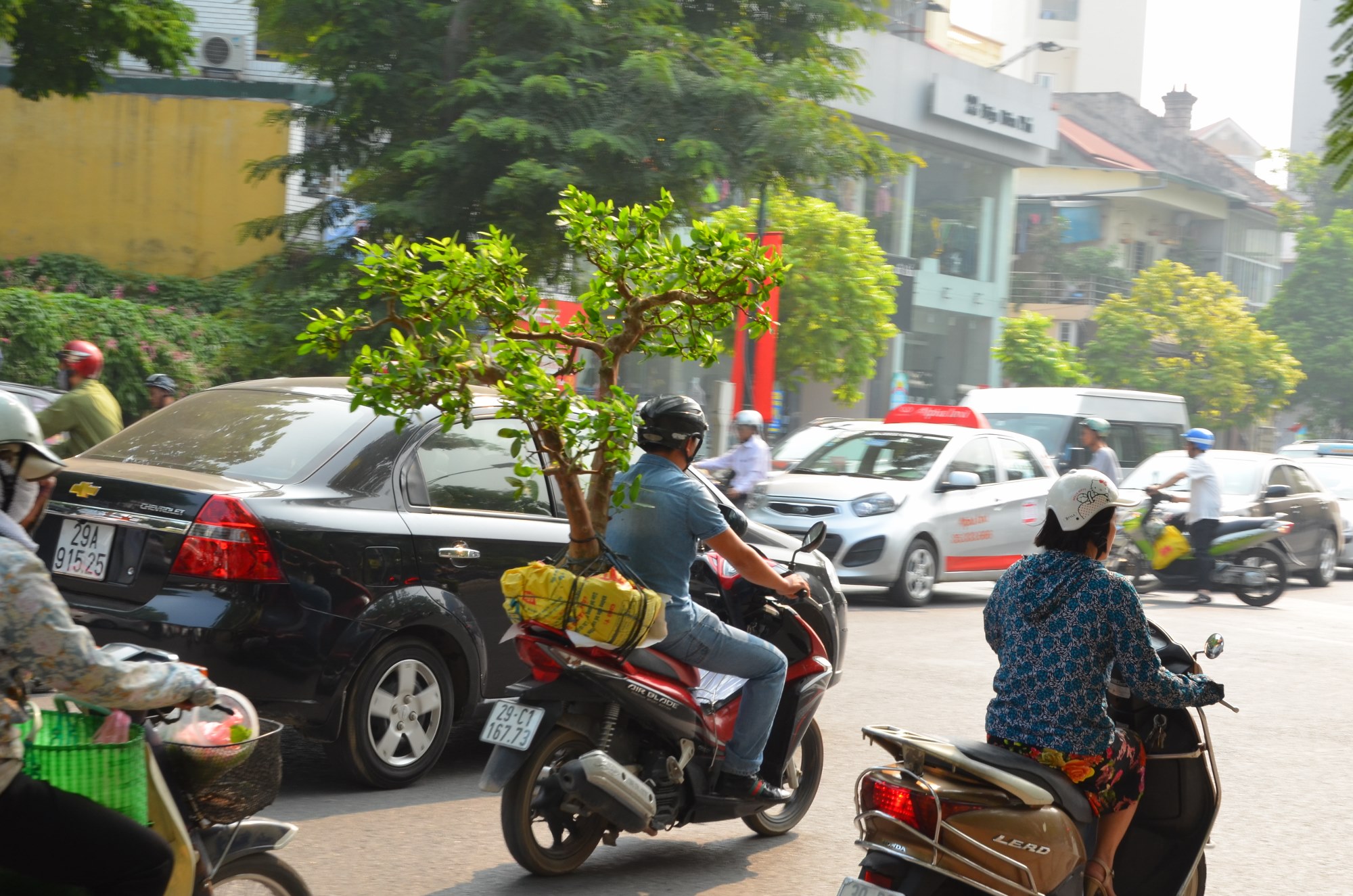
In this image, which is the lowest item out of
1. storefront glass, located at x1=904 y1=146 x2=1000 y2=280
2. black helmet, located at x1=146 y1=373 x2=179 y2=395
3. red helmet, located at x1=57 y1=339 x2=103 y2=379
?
black helmet, located at x1=146 y1=373 x2=179 y2=395

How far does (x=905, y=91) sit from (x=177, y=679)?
35512mm

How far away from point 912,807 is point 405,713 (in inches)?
116

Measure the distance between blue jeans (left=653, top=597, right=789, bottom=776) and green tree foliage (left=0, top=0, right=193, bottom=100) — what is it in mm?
13954

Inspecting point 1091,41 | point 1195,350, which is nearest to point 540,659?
point 1195,350

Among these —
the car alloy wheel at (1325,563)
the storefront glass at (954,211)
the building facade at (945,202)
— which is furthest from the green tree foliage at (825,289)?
the storefront glass at (954,211)

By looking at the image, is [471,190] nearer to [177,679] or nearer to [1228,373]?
[177,679]

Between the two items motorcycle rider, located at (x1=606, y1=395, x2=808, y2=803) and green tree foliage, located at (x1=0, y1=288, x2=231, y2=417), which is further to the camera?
green tree foliage, located at (x1=0, y1=288, x2=231, y2=417)

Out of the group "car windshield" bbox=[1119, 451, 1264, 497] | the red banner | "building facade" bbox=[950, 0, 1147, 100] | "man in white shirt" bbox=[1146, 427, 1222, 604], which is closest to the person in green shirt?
"man in white shirt" bbox=[1146, 427, 1222, 604]

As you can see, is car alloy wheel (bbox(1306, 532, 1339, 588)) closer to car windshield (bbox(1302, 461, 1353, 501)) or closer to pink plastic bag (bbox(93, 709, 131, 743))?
car windshield (bbox(1302, 461, 1353, 501))

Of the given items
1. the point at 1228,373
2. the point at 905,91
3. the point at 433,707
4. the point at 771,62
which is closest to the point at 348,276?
the point at 771,62

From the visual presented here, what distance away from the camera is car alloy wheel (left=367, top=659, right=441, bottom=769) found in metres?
5.98

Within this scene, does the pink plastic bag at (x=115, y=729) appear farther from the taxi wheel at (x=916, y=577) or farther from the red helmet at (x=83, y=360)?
the taxi wheel at (x=916, y=577)

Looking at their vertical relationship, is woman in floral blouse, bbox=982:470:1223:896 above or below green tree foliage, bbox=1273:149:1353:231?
below

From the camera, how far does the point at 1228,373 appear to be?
4366 centimetres
